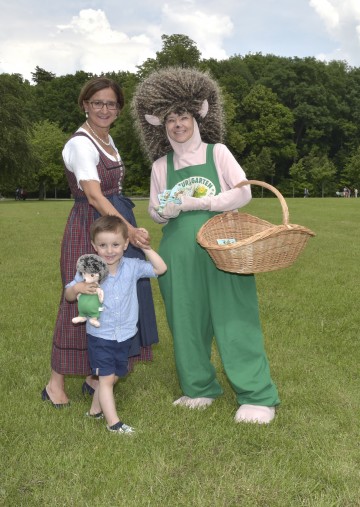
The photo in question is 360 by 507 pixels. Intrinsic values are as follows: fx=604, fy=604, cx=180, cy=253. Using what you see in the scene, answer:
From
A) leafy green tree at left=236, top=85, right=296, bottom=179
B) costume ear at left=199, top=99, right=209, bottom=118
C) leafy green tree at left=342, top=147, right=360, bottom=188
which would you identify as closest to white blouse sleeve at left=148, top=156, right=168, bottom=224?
costume ear at left=199, top=99, right=209, bottom=118

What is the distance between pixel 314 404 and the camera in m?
4.10

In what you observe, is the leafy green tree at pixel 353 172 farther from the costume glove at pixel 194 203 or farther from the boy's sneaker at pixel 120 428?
the boy's sneaker at pixel 120 428

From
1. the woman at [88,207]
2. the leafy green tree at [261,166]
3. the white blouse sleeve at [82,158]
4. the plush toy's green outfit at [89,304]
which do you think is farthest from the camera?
the leafy green tree at [261,166]

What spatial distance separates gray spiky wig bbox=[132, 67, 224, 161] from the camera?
3844mm

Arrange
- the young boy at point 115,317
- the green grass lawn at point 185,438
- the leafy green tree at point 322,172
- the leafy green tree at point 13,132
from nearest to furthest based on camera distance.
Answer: the green grass lawn at point 185,438 → the young boy at point 115,317 → the leafy green tree at point 13,132 → the leafy green tree at point 322,172

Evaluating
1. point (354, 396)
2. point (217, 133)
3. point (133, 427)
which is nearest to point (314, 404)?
point (354, 396)

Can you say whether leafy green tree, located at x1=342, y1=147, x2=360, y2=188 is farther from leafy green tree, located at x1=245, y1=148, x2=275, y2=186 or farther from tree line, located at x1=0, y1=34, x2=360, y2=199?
leafy green tree, located at x1=245, y1=148, x2=275, y2=186

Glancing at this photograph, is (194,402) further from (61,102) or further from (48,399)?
(61,102)

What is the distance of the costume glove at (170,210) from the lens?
3.71m

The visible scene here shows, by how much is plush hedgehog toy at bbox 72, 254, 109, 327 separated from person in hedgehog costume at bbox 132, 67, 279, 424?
647 millimetres

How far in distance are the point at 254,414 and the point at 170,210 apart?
1370 mm

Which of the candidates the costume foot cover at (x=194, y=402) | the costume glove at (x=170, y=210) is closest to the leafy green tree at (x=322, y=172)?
the costume foot cover at (x=194, y=402)

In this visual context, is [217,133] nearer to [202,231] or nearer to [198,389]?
[202,231]

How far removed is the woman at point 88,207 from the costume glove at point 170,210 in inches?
7.9
